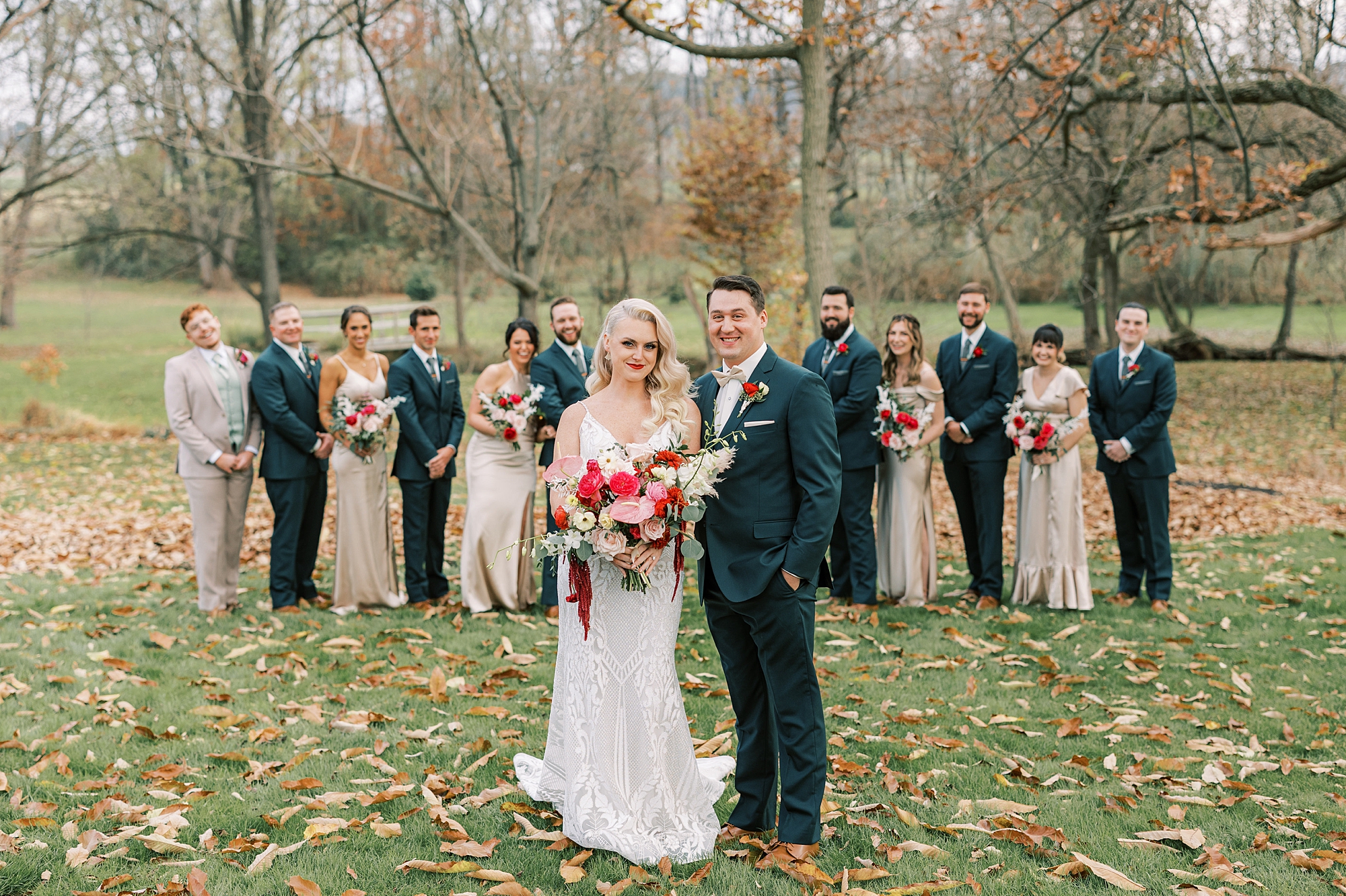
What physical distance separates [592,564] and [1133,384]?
6.21 metres

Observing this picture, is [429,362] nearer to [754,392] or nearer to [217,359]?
[217,359]

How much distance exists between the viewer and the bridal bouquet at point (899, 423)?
843 centimetres

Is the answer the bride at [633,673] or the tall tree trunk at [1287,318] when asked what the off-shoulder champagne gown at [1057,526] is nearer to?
the bride at [633,673]

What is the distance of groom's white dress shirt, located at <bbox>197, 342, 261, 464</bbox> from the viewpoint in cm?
825

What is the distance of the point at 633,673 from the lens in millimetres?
4367

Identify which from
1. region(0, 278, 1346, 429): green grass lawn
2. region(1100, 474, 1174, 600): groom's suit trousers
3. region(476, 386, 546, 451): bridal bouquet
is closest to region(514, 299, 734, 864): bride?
region(476, 386, 546, 451): bridal bouquet

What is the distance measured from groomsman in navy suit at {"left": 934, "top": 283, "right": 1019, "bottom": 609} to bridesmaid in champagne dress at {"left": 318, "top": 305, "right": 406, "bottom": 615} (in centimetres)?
514

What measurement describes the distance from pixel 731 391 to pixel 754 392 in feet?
0.80

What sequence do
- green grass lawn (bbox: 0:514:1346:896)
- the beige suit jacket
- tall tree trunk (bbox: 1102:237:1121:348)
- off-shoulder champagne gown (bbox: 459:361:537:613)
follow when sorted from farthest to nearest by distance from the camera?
tall tree trunk (bbox: 1102:237:1121:348) < off-shoulder champagne gown (bbox: 459:361:537:613) < the beige suit jacket < green grass lawn (bbox: 0:514:1346:896)

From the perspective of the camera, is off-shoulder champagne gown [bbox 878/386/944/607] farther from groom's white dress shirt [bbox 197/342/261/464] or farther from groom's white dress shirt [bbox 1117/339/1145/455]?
groom's white dress shirt [bbox 197/342/261/464]

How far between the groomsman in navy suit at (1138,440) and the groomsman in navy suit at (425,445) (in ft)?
19.1

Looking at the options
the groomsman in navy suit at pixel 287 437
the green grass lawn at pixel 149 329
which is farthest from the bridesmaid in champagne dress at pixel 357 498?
the green grass lawn at pixel 149 329

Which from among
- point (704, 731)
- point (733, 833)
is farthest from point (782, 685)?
point (704, 731)

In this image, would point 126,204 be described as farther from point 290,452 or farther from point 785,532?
point 785,532
